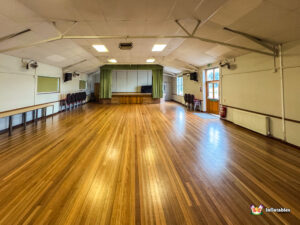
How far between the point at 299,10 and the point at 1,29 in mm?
5794

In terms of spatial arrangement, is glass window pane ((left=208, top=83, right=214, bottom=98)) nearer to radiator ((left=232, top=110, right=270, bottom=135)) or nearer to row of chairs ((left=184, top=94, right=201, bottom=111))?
row of chairs ((left=184, top=94, right=201, bottom=111))

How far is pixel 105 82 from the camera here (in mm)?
12008

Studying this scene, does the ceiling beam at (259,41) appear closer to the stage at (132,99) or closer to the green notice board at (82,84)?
the stage at (132,99)

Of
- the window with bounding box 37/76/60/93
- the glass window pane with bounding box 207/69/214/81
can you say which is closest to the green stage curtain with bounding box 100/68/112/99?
the window with bounding box 37/76/60/93

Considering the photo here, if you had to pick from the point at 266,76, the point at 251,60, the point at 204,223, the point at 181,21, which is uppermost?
the point at 181,21

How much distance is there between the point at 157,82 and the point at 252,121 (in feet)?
28.4

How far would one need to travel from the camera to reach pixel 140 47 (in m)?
6.23

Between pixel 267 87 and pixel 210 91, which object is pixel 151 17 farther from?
pixel 210 91

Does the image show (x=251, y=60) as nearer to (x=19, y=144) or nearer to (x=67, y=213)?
(x=67, y=213)

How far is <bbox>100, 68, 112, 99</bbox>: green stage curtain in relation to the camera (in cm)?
1198

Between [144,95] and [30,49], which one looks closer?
[30,49]

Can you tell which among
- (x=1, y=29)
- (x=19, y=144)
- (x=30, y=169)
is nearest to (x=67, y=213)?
(x=30, y=169)

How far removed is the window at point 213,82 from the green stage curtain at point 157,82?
5.06 m

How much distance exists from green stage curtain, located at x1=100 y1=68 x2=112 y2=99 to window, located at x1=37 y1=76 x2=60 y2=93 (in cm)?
450
